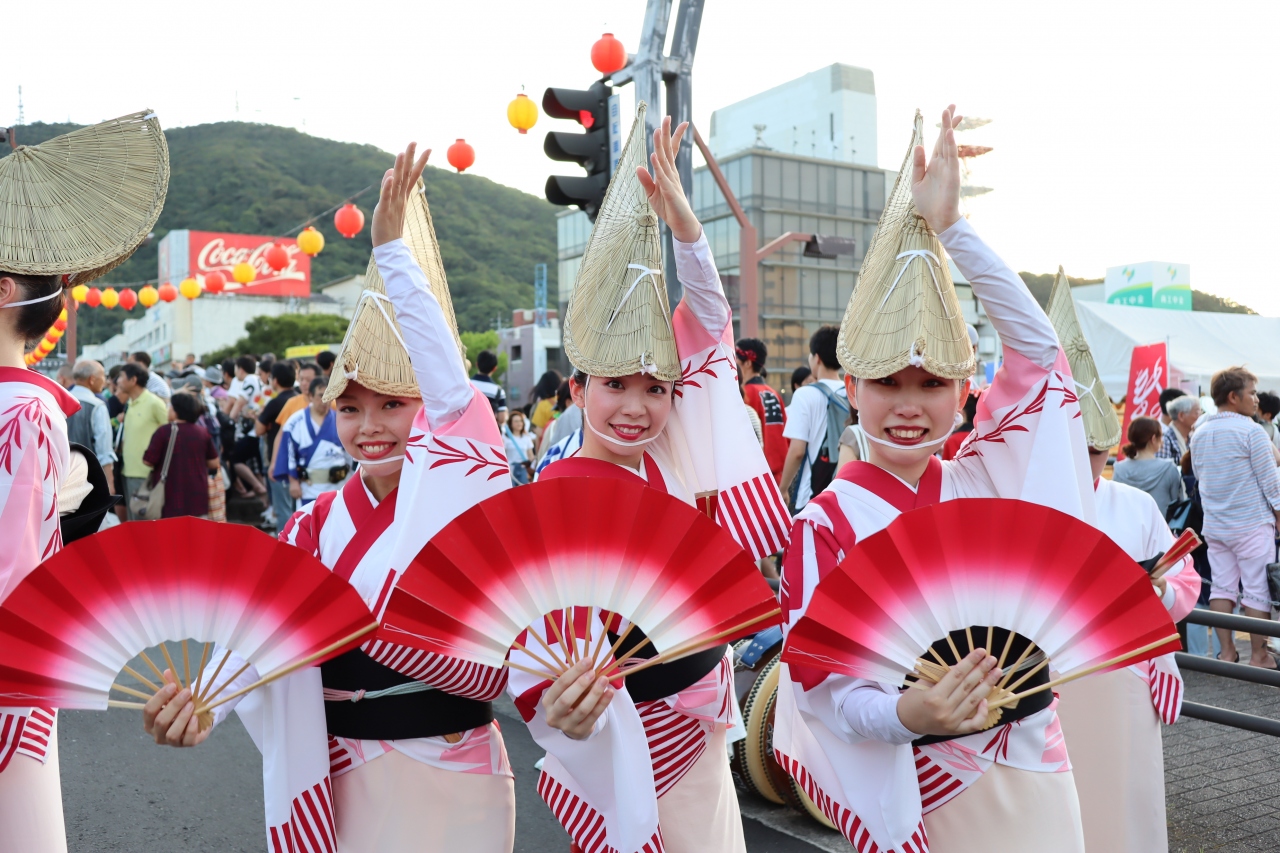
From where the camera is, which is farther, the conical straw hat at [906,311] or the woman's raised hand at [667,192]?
the woman's raised hand at [667,192]

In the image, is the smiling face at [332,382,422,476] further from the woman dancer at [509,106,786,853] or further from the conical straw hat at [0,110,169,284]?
the conical straw hat at [0,110,169,284]

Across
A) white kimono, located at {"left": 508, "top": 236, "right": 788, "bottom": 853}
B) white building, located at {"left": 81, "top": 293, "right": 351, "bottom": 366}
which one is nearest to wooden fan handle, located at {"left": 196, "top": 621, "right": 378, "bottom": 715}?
white kimono, located at {"left": 508, "top": 236, "right": 788, "bottom": 853}

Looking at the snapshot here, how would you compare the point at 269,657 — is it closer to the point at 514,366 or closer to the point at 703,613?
the point at 703,613

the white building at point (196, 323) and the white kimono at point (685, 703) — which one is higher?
the white building at point (196, 323)

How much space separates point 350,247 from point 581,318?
73.9 m

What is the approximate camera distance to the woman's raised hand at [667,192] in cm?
243

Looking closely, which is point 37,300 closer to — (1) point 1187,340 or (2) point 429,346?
(2) point 429,346

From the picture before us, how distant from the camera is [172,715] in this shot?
1.78 metres

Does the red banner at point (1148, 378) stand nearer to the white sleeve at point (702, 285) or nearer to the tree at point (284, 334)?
the white sleeve at point (702, 285)

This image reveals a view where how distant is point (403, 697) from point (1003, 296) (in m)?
1.52

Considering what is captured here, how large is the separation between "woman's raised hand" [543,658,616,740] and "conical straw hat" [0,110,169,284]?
143 cm

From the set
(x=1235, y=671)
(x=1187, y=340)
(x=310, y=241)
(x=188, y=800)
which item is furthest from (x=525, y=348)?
(x=1235, y=671)

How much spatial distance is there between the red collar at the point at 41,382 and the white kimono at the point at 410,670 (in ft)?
2.50

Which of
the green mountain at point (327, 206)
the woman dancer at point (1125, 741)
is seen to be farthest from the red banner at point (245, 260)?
the woman dancer at point (1125, 741)
